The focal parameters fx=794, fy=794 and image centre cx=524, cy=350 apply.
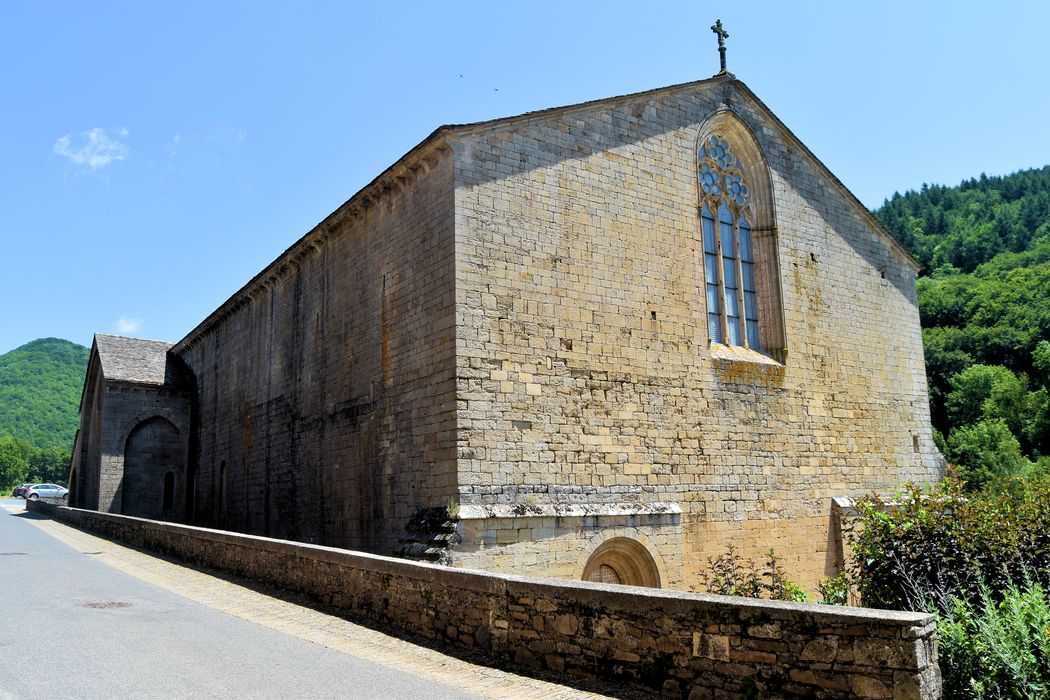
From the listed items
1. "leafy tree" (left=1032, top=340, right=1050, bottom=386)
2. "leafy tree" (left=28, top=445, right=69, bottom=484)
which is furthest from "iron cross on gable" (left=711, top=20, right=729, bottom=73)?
"leafy tree" (left=28, top=445, right=69, bottom=484)

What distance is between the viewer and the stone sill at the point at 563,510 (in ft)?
37.7

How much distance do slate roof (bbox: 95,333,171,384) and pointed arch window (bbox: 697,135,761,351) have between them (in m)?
22.7

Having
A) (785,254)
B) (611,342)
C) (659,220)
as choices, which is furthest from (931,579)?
(785,254)

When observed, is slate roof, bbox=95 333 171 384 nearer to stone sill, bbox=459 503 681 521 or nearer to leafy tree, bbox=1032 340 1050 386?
stone sill, bbox=459 503 681 521

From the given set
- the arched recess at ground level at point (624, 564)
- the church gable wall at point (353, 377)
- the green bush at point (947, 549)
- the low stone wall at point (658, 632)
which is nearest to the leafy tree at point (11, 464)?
the church gable wall at point (353, 377)

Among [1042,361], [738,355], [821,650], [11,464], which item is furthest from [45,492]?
[1042,361]

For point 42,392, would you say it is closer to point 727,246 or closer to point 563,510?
point 727,246

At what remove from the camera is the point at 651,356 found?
13969 mm

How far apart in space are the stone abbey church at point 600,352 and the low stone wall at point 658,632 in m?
2.79

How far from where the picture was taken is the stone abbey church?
12312mm

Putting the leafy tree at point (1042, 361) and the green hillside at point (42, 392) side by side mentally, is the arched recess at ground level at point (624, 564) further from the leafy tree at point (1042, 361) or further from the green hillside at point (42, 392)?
the green hillside at point (42, 392)

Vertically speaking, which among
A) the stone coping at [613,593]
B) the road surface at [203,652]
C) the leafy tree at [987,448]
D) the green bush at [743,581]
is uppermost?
the leafy tree at [987,448]

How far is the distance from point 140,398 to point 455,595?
26083 millimetres

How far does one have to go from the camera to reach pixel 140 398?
98.1 feet
